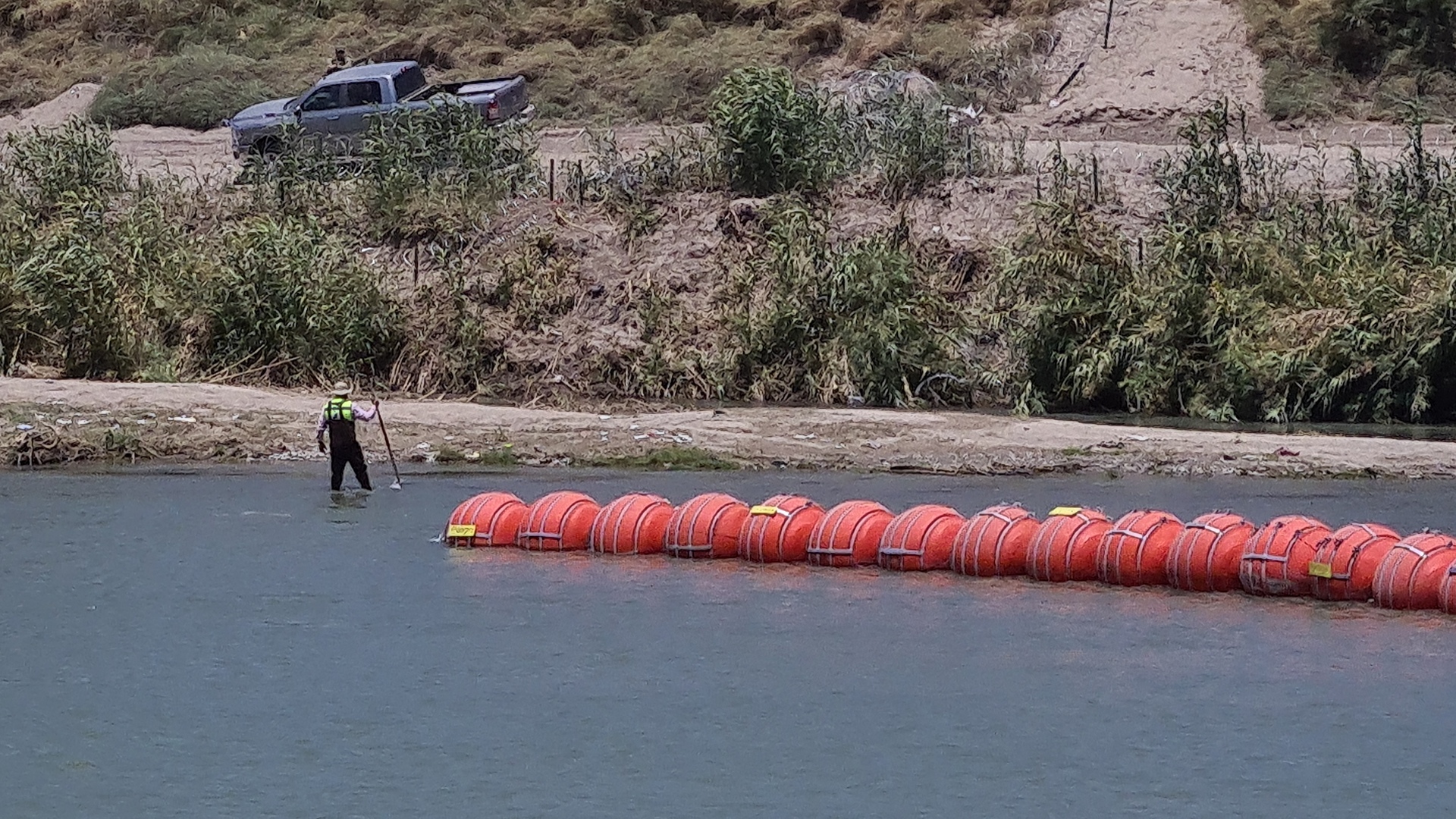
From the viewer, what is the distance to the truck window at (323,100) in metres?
35.2

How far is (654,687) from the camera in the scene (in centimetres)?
1469

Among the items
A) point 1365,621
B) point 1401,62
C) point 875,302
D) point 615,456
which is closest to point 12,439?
point 615,456

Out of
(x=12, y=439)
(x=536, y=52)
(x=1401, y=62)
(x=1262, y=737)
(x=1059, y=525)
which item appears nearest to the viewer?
(x=1262, y=737)

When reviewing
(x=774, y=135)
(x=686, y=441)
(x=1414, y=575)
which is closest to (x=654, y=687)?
(x=1414, y=575)

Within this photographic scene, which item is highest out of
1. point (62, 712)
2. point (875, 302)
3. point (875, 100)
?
point (875, 100)

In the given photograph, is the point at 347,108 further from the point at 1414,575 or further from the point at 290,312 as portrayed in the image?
the point at 1414,575

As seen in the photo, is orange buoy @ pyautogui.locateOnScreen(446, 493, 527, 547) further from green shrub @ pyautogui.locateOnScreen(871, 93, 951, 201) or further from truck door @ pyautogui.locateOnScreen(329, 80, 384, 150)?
truck door @ pyautogui.locateOnScreen(329, 80, 384, 150)

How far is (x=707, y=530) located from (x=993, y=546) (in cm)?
266

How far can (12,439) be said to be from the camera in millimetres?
23938

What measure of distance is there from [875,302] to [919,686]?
1454 centimetres

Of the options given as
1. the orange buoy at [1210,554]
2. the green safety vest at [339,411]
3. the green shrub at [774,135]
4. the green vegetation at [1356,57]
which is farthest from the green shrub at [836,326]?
the green vegetation at [1356,57]

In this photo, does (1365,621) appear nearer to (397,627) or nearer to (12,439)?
(397,627)

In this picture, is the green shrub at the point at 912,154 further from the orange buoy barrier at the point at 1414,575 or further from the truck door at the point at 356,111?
the orange buoy barrier at the point at 1414,575

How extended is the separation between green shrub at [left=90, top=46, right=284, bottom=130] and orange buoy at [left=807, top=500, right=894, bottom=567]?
26705mm
